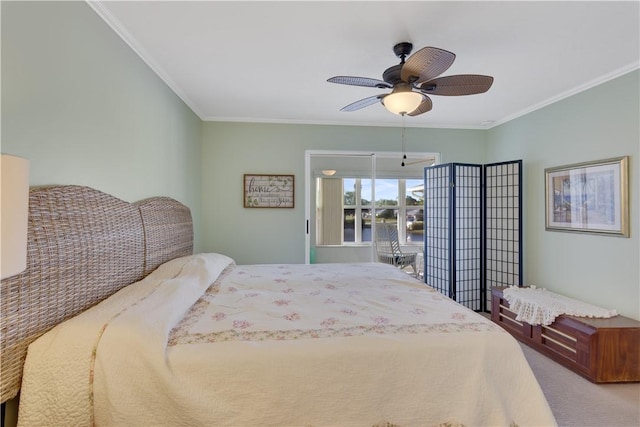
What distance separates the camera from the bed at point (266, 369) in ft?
3.81

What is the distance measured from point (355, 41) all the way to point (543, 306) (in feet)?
9.44

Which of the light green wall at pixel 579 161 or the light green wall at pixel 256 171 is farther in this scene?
the light green wall at pixel 256 171

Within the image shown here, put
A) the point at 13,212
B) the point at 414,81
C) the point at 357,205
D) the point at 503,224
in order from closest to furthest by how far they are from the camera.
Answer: the point at 13,212 → the point at 414,81 → the point at 503,224 → the point at 357,205

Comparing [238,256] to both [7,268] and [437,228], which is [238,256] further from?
[7,268]

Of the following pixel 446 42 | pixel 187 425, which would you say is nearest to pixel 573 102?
pixel 446 42

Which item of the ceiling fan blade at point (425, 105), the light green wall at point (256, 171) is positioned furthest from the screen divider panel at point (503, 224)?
the ceiling fan blade at point (425, 105)

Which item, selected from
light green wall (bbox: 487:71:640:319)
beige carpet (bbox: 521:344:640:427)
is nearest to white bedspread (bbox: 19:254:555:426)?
beige carpet (bbox: 521:344:640:427)

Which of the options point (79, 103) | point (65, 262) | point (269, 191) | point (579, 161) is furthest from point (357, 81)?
point (579, 161)

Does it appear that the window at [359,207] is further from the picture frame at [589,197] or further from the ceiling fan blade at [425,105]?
the ceiling fan blade at [425,105]

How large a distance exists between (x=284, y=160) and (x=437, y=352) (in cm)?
322

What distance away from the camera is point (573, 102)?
3035mm

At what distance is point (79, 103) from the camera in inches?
64.2

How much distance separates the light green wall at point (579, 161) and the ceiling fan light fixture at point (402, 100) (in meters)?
2.00

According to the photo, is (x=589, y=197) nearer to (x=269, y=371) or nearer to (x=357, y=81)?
(x=357, y=81)
